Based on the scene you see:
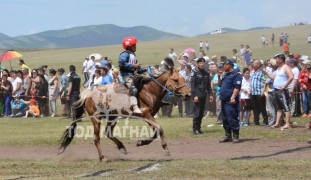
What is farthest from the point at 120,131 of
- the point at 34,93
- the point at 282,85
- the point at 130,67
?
the point at 34,93

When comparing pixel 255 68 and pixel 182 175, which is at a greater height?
pixel 255 68

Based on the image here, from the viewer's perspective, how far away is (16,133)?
23.2 m

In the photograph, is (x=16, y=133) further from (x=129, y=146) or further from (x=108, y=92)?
(x=108, y=92)

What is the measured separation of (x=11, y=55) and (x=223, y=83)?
23.5m

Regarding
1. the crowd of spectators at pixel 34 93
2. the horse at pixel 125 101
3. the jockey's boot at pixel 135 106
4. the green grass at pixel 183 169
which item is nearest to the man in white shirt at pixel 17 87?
the crowd of spectators at pixel 34 93

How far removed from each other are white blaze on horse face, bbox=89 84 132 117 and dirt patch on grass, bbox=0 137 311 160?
1.18 meters

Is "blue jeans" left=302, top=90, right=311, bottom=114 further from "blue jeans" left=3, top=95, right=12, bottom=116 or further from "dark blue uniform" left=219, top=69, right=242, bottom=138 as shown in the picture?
"blue jeans" left=3, top=95, right=12, bottom=116

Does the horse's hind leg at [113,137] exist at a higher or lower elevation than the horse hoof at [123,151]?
higher

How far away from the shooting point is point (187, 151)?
1650 cm

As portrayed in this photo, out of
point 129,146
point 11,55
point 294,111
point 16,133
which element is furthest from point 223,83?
point 11,55

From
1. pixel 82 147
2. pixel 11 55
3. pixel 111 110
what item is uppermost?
pixel 11 55

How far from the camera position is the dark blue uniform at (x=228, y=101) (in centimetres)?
1783

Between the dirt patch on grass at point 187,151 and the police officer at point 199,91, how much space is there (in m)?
0.73

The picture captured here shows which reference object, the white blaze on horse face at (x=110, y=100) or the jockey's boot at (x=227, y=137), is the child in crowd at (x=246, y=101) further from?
the white blaze on horse face at (x=110, y=100)
